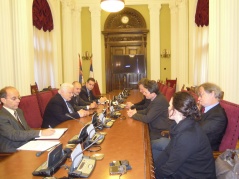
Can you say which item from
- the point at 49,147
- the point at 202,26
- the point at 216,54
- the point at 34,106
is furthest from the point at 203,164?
the point at 202,26

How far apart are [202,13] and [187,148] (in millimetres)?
6333

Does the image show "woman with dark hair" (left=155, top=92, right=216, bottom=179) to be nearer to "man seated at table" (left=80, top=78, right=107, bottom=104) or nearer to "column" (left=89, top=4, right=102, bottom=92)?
"man seated at table" (left=80, top=78, right=107, bottom=104)

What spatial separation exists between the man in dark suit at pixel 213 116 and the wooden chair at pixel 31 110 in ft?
6.83

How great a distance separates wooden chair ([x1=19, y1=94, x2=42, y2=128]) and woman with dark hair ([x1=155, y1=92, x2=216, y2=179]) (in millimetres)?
2027

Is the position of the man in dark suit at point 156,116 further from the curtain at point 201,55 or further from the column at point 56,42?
the column at point 56,42

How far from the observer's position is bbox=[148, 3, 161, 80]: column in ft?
33.4

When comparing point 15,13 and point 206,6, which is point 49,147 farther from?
point 206,6

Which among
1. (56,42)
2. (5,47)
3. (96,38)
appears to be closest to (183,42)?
(96,38)

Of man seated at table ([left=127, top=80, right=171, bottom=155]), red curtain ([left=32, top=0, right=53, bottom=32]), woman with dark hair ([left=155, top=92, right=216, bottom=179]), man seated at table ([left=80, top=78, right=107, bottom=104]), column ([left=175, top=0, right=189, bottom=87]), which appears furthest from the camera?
column ([left=175, top=0, right=189, bottom=87])

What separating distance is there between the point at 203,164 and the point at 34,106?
2.38m

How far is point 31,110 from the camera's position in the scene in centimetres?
332

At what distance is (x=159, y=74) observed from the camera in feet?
33.9

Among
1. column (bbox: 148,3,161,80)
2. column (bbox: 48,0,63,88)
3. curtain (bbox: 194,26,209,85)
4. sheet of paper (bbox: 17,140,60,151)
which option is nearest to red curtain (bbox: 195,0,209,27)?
curtain (bbox: 194,26,209,85)

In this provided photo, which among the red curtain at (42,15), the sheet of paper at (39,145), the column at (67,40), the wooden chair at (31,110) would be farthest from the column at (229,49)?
the column at (67,40)
